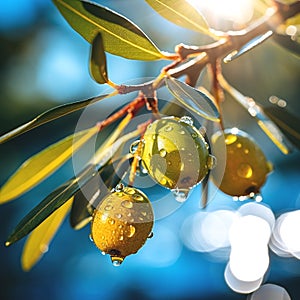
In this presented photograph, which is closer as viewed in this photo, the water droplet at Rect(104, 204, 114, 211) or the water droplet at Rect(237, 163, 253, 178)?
the water droplet at Rect(104, 204, 114, 211)

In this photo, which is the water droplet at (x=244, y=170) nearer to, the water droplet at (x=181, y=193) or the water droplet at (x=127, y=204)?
the water droplet at (x=181, y=193)

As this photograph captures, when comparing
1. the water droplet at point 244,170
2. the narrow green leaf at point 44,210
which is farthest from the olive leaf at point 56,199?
the water droplet at point 244,170

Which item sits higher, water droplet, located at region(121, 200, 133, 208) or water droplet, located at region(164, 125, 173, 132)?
water droplet, located at region(164, 125, 173, 132)

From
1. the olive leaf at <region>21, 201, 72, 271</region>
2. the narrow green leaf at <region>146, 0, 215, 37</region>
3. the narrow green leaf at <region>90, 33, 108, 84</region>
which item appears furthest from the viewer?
the olive leaf at <region>21, 201, 72, 271</region>

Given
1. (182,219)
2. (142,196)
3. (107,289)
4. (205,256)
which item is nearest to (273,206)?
(182,219)

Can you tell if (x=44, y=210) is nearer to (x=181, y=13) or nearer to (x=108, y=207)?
(x=108, y=207)

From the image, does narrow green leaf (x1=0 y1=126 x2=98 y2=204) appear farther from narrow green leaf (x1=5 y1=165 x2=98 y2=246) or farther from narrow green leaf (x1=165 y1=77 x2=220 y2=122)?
narrow green leaf (x1=165 y1=77 x2=220 y2=122)

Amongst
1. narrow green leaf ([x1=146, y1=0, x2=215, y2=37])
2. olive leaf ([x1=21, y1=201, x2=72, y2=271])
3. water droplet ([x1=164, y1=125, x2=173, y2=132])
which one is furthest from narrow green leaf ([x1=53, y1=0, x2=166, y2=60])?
olive leaf ([x1=21, y1=201, x2=72, y2=271])

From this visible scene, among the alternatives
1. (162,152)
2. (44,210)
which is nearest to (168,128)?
(162,152)
